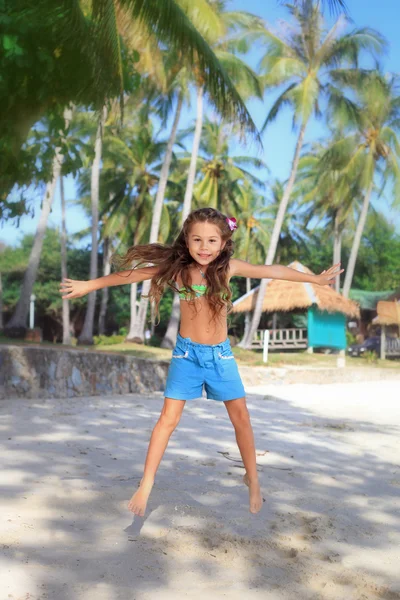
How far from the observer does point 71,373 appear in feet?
33.0

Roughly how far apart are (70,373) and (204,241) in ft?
23.7

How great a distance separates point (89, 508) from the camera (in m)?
3.28

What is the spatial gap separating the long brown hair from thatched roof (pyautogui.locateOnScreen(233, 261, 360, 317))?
70.4ft

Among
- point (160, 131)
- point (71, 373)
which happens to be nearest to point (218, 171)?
point (160, 131)

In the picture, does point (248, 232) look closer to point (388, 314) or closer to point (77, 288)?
point (388, 314)

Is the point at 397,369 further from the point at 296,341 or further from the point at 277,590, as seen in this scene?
the point at 277,590

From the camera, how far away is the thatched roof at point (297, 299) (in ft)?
83.1

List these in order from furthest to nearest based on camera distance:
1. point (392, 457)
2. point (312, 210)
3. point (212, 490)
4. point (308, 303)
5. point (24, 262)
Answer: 1. point (24, 262)
2. point (312, 210)
3. point (308, 303)
4. point (392, 457)
5. point (212, 490)

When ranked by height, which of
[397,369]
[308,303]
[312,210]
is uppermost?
[312,210]

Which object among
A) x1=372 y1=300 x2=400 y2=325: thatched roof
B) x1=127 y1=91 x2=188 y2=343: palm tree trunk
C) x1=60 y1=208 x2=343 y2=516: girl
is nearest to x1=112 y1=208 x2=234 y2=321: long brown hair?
x1=60 y1=208 x2=343 y2=516: girl

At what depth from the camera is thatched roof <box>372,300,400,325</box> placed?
26500 millimetres

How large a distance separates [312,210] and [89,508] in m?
29.8

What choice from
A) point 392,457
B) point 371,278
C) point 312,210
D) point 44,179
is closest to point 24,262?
point 312,210

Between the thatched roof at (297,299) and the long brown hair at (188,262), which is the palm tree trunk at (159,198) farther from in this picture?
the long brown hair at (188,262)
